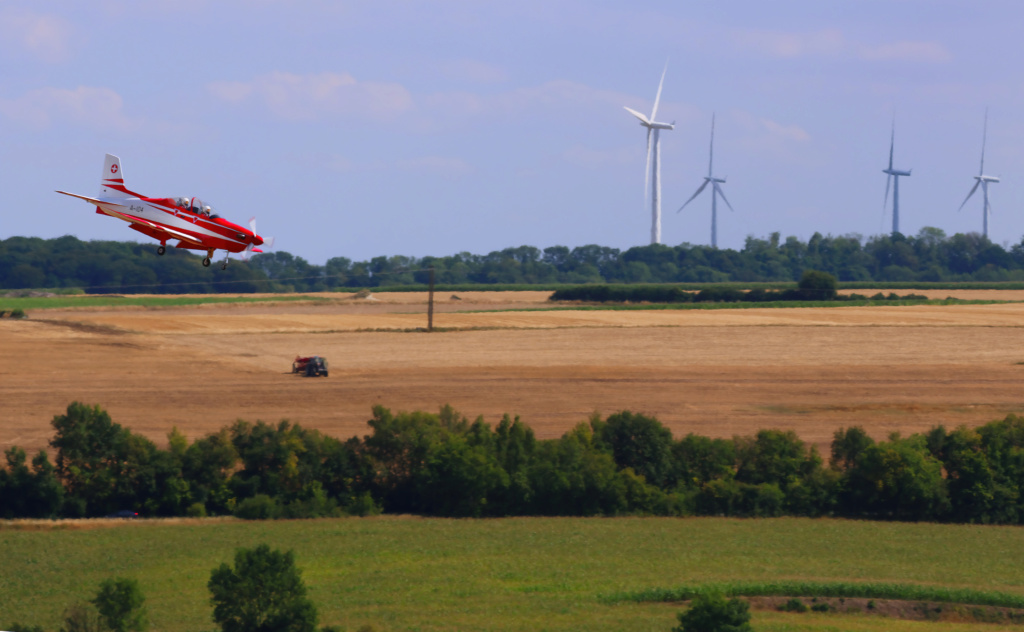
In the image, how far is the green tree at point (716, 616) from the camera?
35094 millimetres

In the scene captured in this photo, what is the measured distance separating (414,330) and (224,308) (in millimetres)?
47047

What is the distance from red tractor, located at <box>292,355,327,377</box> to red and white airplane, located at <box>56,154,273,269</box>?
310 ft

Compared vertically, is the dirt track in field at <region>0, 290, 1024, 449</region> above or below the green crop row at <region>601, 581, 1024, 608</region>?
above

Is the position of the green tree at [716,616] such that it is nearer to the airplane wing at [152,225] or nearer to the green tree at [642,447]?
the airplane wing at [152,225]

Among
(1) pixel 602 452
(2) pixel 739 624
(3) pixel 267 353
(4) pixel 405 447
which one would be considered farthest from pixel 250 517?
(3) pixel 267 353

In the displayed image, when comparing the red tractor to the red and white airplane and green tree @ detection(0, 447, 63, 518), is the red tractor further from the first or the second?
the red and white airplane

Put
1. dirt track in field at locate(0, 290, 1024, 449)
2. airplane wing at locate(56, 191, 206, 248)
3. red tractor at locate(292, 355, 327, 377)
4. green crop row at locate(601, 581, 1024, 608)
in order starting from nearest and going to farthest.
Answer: airplane wing at locate(56, 191, 206, 248) → green crop row at locate(601, 581, 1024, 608) → dirt track in field at locate(0, 290, 1024, 449) → red tractor at locate(292, 355, 327, 377)

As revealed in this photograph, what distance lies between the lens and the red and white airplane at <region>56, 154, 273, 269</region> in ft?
63.4

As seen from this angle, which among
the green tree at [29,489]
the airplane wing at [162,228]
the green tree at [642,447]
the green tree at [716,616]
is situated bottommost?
the green tree at [29,489]

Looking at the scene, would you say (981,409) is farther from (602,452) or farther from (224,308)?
(224,308)

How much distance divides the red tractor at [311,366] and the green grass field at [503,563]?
43.2 meters

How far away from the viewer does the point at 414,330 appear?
144125 millimetres

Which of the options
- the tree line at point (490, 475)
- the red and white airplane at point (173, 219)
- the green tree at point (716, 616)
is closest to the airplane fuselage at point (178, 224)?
the red and white airplane at point (173, 219)

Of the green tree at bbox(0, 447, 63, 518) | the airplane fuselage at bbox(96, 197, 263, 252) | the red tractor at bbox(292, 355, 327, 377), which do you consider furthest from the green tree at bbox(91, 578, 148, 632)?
the red tractor at bbox(292, 355, 327, 377)
